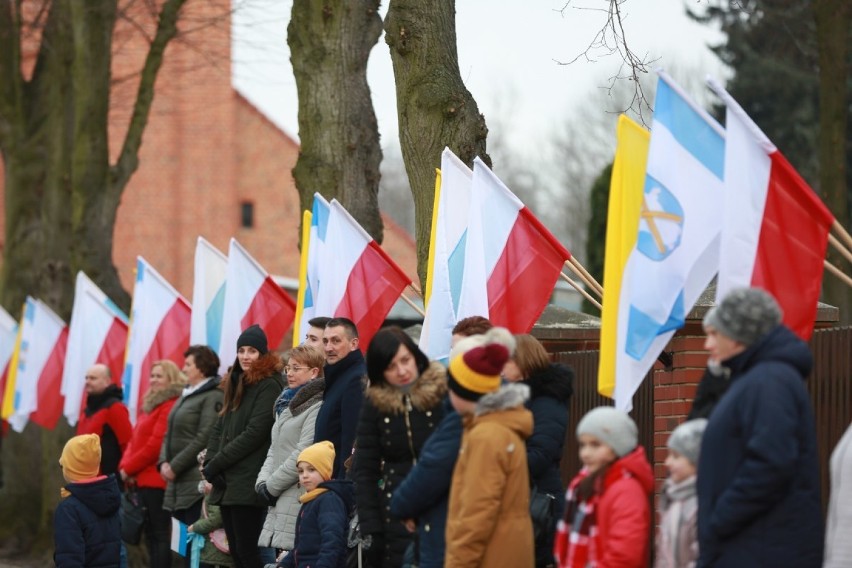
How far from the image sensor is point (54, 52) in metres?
21.1

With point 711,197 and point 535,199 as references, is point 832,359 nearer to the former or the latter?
point 711,197

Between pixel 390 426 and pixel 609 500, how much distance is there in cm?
173

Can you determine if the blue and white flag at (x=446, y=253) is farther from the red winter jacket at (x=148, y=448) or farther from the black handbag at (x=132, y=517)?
the black handbag at (x=132, y=517)

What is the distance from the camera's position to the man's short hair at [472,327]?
8.12 metres

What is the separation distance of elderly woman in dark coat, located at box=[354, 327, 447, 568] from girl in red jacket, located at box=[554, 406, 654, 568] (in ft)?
4.54

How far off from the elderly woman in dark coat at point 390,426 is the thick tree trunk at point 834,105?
30.8 feet

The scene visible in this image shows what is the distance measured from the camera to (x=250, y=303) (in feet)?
44.1

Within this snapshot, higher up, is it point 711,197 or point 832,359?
point 711,197

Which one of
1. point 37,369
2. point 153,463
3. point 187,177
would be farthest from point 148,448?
point 187,177

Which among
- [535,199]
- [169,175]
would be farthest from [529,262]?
[535,199]

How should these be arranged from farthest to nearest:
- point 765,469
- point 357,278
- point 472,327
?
point 357,278
point 472,327
point 765,469

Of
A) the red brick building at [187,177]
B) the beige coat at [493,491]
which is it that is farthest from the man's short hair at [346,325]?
the red brick building at [187,177]

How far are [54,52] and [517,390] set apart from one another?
15475 mm

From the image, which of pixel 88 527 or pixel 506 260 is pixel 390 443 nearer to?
pixel 506 260
